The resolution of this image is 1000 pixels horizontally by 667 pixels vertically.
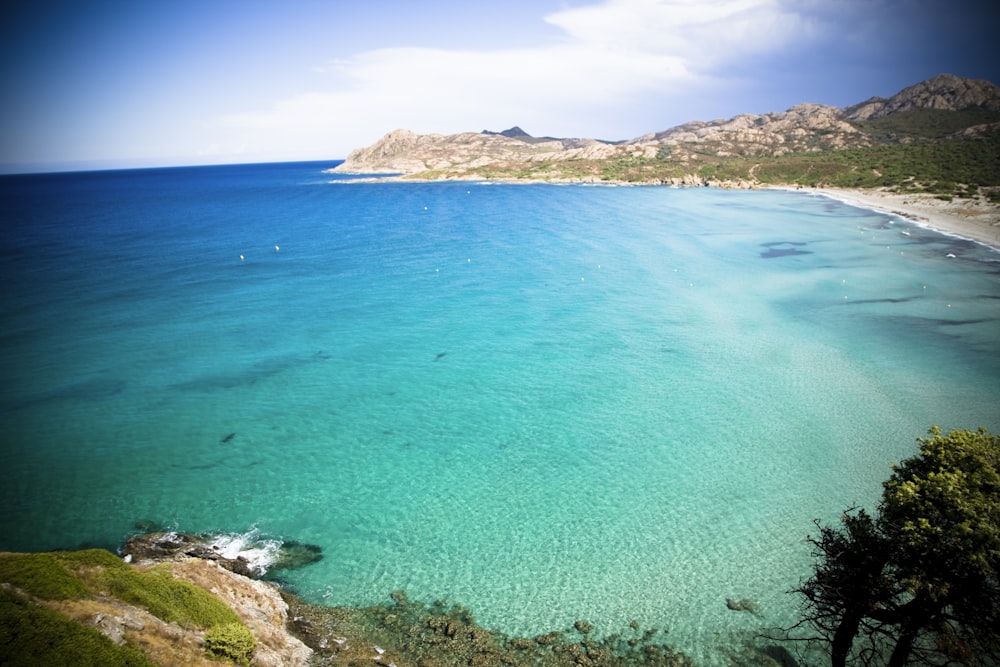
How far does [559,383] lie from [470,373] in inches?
274

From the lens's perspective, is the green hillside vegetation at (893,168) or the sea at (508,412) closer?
the sea at (508,412)

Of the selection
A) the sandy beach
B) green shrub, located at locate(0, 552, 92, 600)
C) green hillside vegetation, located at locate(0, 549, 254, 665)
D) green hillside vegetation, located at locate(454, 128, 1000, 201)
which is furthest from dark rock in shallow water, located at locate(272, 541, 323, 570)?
green hillside vegetation, located at locate(454, 128, 1000, 201)

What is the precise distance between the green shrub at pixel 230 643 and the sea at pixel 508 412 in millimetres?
5483

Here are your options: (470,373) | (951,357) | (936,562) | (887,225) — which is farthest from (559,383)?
(887,225)

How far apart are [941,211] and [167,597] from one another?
122m

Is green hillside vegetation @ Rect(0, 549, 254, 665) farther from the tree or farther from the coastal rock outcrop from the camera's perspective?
the tree

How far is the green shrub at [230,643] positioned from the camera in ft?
41.8

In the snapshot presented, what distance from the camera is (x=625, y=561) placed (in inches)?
811

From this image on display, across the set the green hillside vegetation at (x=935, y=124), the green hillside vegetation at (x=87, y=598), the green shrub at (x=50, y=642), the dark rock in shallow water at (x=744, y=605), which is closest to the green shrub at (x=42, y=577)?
the green hillside vegetation at (x=87, y=598)

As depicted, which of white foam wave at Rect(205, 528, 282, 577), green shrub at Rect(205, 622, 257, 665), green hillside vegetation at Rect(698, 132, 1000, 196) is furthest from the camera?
green hillside vegetation at Rect(698, 132, 1000, 196)

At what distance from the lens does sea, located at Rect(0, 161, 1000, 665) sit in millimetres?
20672

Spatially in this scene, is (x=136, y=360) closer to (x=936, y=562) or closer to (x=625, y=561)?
(x=625, y=561)

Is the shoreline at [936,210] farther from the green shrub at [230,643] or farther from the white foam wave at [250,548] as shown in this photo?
the green shrub at [230,643]

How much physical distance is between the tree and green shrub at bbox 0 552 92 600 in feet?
64.7
